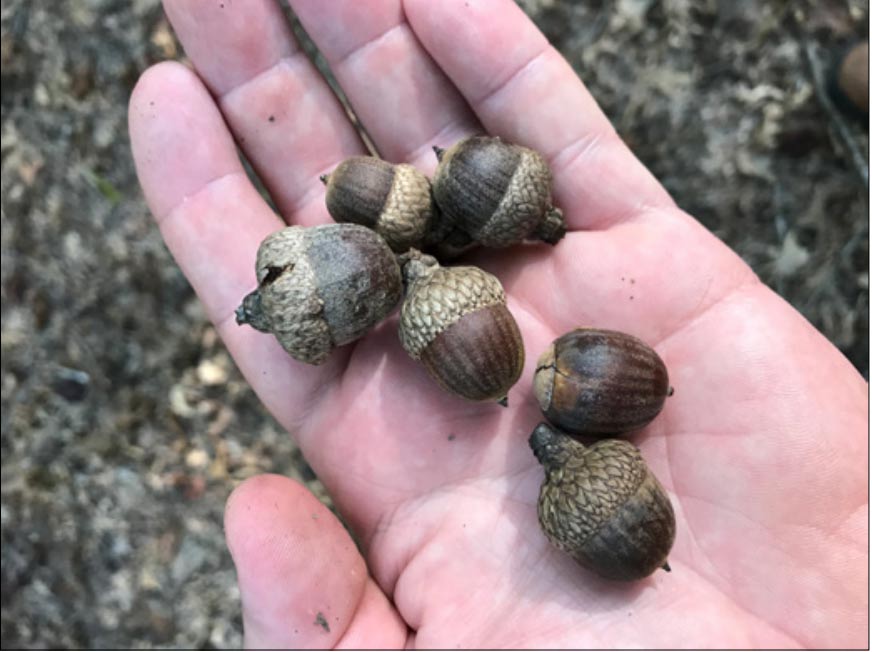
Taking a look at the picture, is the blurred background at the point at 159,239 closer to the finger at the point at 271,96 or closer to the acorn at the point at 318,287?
the finger at the point at 271,96

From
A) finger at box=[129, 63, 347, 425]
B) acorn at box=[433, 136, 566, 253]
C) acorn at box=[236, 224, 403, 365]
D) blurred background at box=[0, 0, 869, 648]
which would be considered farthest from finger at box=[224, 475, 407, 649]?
blurred background at box=[0, 0, 869, 648]

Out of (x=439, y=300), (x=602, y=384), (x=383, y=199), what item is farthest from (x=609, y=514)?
(x=383, y=199)

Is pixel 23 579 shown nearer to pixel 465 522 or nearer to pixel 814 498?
pixel 465 522

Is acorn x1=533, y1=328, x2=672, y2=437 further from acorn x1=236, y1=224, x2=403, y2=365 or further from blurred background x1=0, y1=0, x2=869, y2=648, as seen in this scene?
blurred background x1=0, y1=0, x2=869, y2=648

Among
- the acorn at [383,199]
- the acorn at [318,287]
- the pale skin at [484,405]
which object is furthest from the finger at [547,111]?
the acorn at [318,287]

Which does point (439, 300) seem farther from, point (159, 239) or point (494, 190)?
point (159, 239)

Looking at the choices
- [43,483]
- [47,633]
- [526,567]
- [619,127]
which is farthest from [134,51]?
[526,567]
